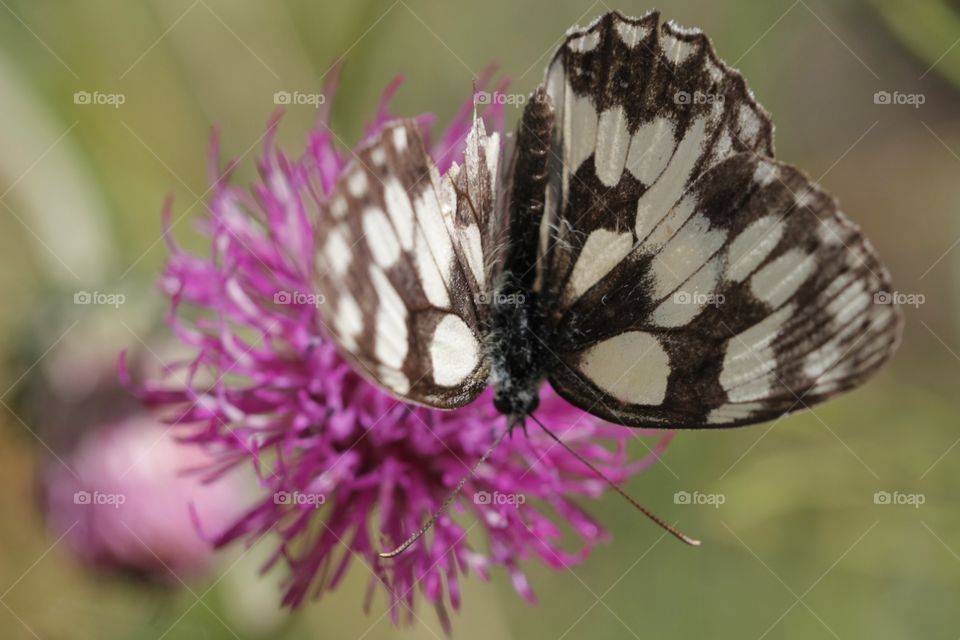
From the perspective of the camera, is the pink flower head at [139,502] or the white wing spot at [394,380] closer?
the white wing spot at [394,380]

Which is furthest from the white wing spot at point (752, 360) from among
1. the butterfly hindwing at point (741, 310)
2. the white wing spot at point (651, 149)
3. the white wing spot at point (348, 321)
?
the white wing spot at point (348, 321)

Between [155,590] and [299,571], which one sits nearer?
[299,571]

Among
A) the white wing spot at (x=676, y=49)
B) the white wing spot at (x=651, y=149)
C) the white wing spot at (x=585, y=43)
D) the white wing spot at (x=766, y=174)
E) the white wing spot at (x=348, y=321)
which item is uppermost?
the white wing spot at (x=585, y=43)

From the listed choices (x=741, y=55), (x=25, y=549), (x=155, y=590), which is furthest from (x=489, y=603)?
(x=741, y=55)

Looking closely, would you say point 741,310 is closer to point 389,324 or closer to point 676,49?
point 676,49

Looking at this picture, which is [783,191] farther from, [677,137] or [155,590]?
[155,590]

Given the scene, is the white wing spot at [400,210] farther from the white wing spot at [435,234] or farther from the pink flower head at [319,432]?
the pink flower head at [319,432]

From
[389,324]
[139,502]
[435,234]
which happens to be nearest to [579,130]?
[435,234]
